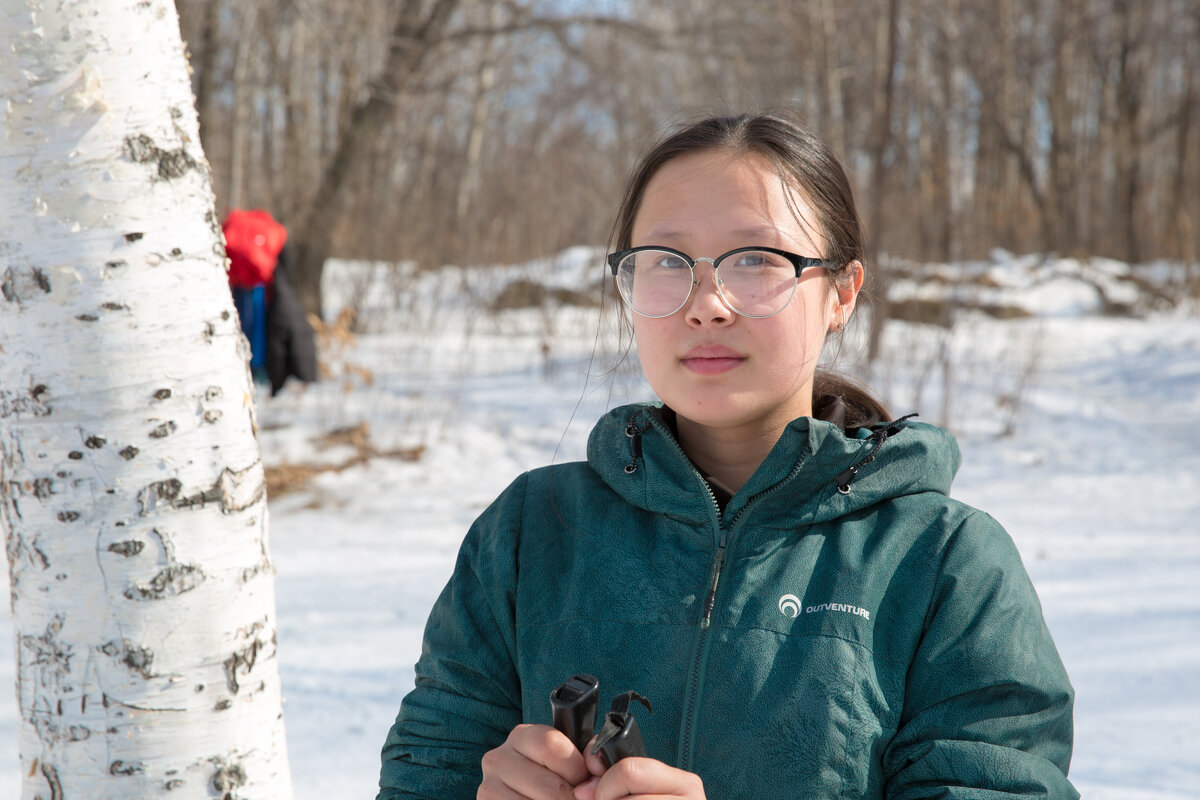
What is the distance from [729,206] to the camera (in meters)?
1.37

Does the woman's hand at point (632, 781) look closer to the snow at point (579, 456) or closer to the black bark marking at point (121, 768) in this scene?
the black bark marking at point (121, 768)

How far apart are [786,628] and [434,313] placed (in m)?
8.12

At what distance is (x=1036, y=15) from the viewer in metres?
18.5

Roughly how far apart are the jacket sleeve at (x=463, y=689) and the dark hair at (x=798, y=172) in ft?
1.91

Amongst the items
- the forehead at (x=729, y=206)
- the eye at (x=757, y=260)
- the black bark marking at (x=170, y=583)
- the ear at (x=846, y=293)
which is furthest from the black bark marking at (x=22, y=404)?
the ear at (x=846, y=293)

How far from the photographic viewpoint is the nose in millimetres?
1321

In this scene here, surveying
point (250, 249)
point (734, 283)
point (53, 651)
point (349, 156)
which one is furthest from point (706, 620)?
point (349, 156)

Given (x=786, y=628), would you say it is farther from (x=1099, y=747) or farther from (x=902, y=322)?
(x=902, y=322)

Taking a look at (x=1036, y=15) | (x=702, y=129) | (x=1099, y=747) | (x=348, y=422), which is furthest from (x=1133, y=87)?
(x=702, y=129)

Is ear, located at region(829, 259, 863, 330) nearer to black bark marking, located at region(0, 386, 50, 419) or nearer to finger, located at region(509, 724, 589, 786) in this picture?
finger, located at region(509, 724, 589, 786)

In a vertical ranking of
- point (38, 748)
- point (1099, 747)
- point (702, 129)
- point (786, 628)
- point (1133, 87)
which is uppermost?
point (1133, 87)

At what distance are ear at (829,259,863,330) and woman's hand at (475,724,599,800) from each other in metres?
0.78

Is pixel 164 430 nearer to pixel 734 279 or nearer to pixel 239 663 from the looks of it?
pixel 239 663

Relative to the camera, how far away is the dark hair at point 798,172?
4.69ft
